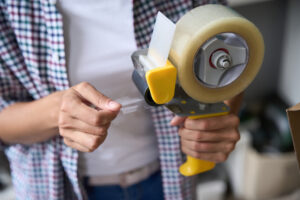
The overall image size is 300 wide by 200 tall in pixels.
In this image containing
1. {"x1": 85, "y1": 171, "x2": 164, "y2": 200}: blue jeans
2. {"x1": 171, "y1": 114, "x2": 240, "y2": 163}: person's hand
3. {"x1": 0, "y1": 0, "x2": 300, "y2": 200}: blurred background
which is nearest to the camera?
{"x1": 171, "y1": 114, "x2": 240, "y2": 163}: person's hand

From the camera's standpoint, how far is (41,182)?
571 mm

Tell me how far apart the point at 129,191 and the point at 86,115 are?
0.29 m

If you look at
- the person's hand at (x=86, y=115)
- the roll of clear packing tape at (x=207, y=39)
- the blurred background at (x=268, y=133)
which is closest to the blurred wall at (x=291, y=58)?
the blurred background at (x=268, y=133)

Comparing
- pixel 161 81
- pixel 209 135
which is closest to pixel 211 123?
pixel 209 135

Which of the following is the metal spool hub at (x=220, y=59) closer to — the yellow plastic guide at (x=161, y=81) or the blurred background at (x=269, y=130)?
the yellow plastic guide at (x=161, y=81)

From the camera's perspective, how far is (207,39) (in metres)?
0.33

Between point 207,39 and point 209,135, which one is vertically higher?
point 207,39

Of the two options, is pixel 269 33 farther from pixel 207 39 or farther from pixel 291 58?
pixel 207 39

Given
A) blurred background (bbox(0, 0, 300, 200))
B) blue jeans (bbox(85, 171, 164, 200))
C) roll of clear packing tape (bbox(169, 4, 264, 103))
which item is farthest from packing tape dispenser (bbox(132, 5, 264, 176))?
blurred background (bbox(0, 0, 300, 200))

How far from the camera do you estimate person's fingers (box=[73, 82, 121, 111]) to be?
354mm

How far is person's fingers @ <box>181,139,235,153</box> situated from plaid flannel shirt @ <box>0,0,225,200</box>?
0.11 metres

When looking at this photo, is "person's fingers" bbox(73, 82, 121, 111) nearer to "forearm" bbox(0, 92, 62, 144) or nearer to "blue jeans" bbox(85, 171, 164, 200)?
"forearm" bbox(0, 92, 62, 144)

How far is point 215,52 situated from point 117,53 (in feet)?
0.61

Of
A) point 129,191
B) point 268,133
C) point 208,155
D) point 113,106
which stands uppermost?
point 113,106
